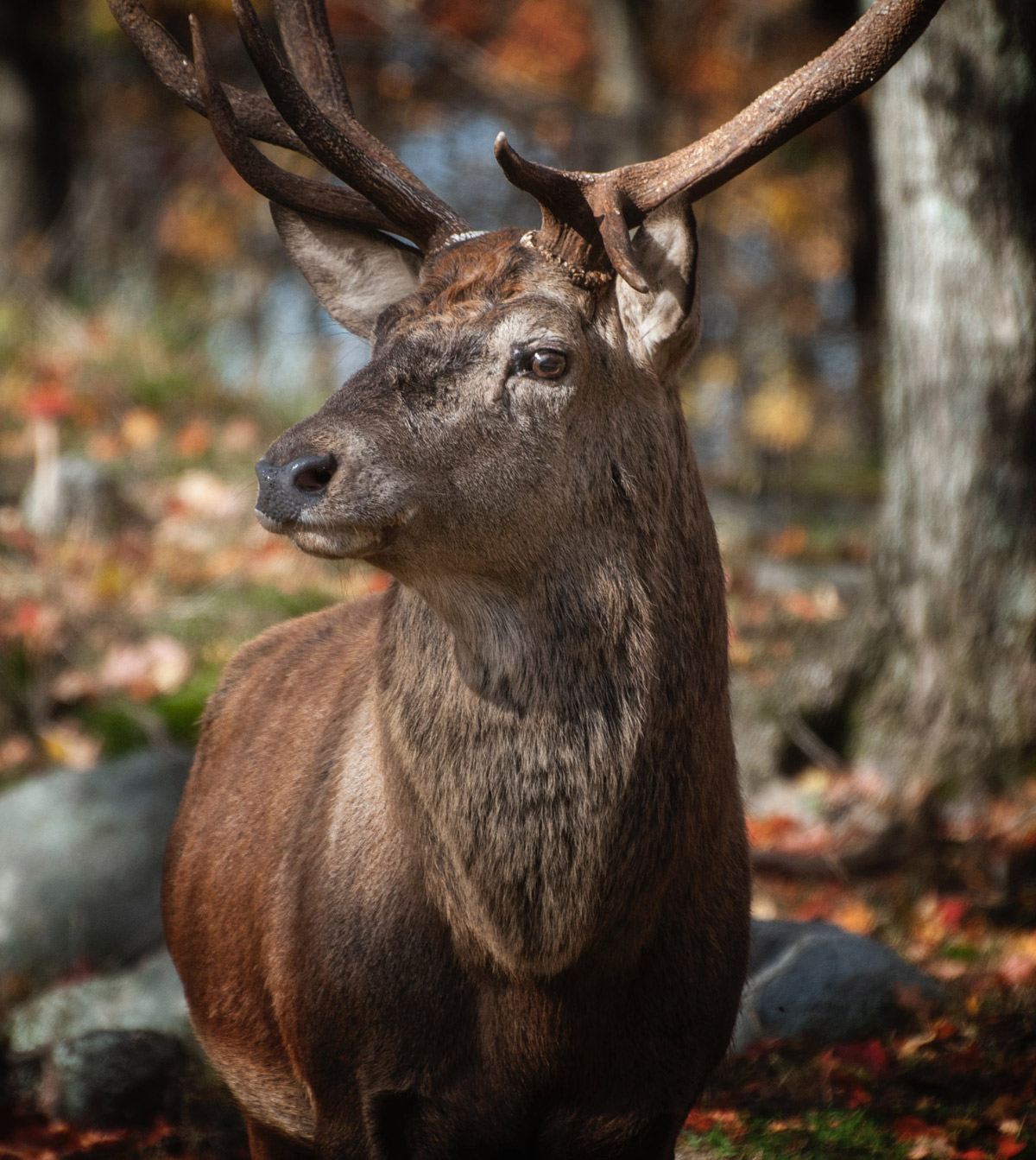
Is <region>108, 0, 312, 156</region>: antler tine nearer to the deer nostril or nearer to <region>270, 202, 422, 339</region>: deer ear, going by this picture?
<region>270, 202, 422, 339</region>: deer ear

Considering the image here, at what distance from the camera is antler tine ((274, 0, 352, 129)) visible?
141 inches

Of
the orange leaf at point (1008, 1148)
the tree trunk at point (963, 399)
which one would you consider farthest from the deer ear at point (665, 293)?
the tree trunk at point (963, 399)

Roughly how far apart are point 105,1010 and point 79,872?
0.62 metres

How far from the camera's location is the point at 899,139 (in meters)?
5.71

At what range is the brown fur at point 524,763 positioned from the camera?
2.77 metres

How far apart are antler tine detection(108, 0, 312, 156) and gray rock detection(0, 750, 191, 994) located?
2730 millimetres

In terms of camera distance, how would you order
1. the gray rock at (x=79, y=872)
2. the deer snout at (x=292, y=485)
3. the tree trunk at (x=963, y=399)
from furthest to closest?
the tree trunk at (x=963, y=399) → the gray rock at (x=79, y=872) → the deer snout at (x=292, y=485)

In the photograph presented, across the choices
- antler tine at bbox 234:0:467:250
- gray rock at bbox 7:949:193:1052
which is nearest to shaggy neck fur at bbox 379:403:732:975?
antler tine at bbox 234:0:467:250

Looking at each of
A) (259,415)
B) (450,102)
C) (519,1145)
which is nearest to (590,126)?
(450,102)

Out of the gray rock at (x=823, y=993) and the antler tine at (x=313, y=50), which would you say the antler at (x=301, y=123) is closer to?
the antler tine at (x=313, y=50)

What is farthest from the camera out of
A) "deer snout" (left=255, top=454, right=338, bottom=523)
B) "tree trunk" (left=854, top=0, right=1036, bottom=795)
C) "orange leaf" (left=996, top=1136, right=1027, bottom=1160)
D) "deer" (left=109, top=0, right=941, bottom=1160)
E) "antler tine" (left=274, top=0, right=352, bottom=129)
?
"tree trunk" (left=854, top=0, right=1036, bottom=795)

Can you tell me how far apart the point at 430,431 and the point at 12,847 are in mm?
3162

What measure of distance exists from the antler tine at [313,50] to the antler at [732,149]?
959 millimetres

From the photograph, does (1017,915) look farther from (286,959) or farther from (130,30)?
(130,30)
